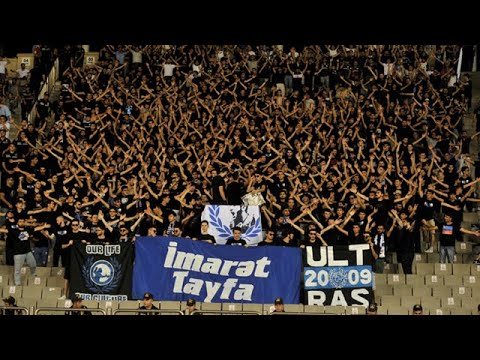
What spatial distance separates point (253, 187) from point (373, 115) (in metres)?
4.75

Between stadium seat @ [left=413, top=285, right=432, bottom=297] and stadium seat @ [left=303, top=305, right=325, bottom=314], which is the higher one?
stadium seat @ [left=413, top=285, right=432, bottom=297]

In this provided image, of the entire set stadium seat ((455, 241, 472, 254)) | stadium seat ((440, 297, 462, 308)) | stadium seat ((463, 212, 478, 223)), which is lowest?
stadium seat ((440, 297, 462, 308))

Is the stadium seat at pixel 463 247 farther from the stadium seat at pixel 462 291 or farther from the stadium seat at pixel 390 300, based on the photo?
the stadium seat at pixel 390 300

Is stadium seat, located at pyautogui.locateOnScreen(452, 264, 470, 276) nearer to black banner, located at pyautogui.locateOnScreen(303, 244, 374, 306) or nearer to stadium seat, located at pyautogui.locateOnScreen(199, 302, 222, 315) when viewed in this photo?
black banner, located at pyautogui.locateOnScreen(303, 244, 374, 306)

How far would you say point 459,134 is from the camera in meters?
22.2

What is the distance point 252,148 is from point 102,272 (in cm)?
579

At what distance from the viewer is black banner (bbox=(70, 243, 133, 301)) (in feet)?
51.3

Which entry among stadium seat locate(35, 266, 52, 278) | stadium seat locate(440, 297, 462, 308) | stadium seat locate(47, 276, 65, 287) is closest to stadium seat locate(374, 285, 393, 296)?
stadium seat locate(440, 297, 462, 308)

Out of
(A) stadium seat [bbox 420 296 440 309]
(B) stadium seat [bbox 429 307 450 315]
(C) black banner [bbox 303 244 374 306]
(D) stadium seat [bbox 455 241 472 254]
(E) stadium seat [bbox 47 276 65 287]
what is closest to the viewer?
(C) black banner [bbox 303 244 374 306]

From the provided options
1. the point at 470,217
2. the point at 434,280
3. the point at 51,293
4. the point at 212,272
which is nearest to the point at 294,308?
the point at 212,272

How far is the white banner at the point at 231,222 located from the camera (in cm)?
1711

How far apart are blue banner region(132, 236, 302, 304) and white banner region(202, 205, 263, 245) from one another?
4.07ft
